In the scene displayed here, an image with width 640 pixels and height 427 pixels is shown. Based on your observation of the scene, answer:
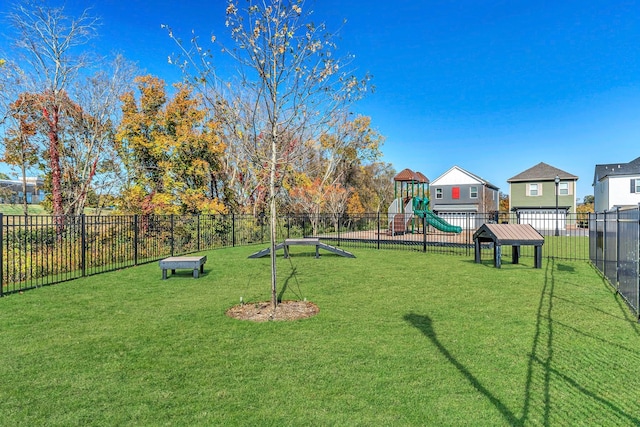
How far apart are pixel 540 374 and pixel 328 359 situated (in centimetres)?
217

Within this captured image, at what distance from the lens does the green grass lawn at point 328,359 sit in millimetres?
3061

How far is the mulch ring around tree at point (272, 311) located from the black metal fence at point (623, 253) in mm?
5150

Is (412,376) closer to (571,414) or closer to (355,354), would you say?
(355,354)

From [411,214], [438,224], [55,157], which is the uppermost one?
[55,157]

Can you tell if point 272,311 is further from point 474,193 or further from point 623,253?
point 474,193

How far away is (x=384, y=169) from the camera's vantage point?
47125 mm

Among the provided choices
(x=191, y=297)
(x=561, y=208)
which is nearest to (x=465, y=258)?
(x=191, y=297)

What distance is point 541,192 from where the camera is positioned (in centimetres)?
3569

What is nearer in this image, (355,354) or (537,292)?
(355,354)

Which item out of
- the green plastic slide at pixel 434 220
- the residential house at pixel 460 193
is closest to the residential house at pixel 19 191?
the green plastic slide at pixel 434 220

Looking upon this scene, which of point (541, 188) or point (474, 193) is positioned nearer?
point (541, 188)

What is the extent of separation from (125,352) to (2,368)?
45.0 inches

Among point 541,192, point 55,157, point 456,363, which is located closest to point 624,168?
point 541,192

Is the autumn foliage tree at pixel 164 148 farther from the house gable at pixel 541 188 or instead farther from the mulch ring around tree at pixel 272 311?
the house gable at pixel 541 188
